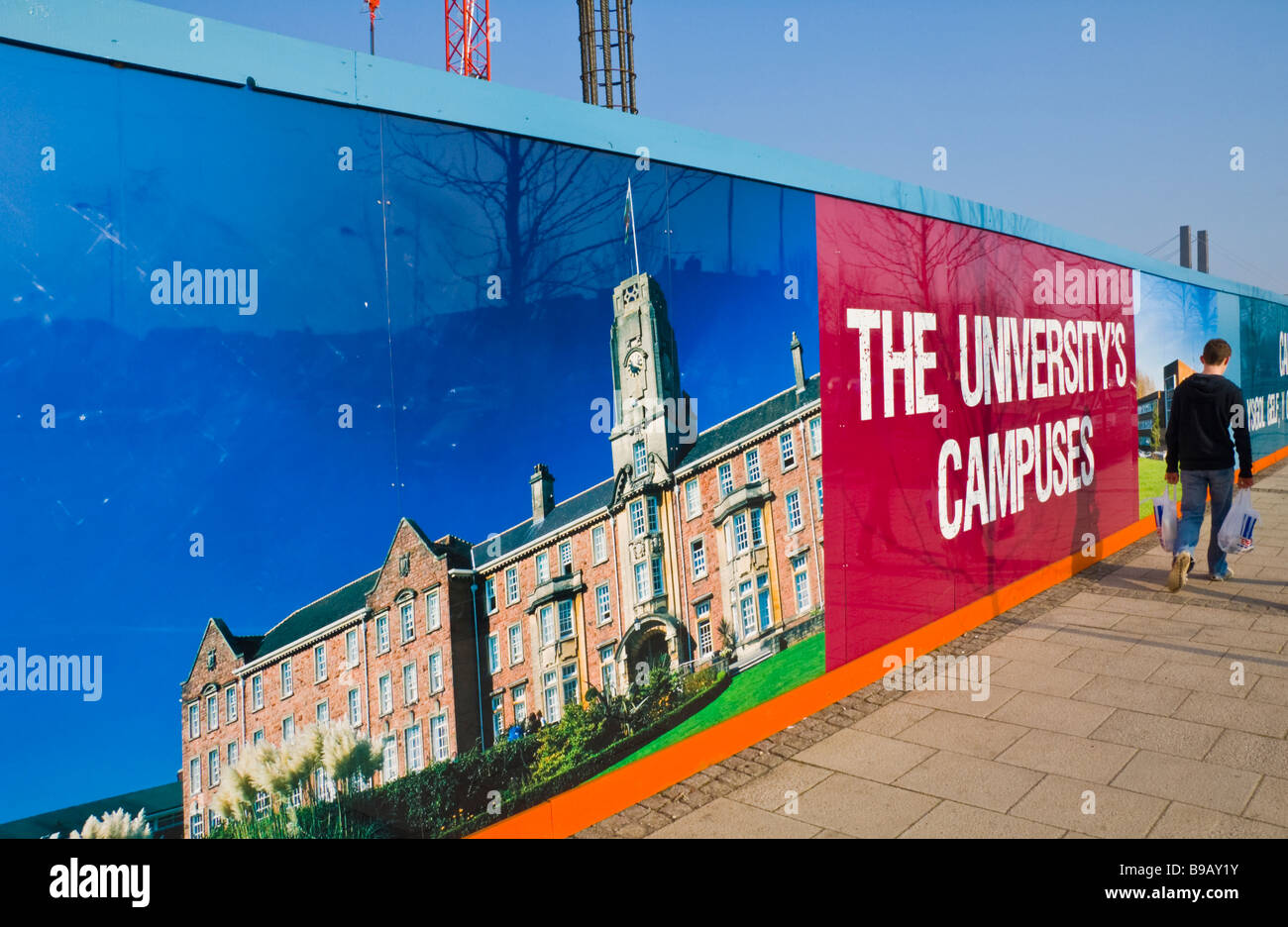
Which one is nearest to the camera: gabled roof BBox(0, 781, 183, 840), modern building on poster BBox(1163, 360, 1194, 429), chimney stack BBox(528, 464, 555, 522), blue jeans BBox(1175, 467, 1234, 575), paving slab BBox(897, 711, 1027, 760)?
A: gabled roof BBox(0, 781, 183, 840)

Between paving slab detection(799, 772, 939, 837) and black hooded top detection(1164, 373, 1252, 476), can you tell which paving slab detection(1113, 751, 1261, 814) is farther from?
black hooded top detection(1164, 373, 1252, 476)

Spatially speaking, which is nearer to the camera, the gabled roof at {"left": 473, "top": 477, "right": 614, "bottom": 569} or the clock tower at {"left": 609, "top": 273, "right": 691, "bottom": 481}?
the gabled roof at {"left": 473, "top": 477, "right": 614, "bottom": 569}

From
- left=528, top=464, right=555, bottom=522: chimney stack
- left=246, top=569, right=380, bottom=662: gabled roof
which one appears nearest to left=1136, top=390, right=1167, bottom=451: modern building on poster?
left=528, top=464, right=555, bottom=522: chimney stack

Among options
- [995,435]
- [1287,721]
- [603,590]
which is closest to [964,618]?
[995,435]

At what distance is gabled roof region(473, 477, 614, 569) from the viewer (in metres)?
3.43

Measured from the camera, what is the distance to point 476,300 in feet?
11.1

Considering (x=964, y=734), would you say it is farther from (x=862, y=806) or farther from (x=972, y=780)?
(x=862, y=806)

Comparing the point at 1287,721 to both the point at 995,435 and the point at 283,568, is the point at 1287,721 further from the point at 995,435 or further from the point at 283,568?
the point at 283,568

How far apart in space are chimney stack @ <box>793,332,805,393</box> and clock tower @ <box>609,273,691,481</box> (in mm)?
979

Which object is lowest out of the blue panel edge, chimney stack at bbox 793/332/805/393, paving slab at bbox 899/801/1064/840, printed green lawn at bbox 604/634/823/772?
paving slab at bbox 899/801/1064/840

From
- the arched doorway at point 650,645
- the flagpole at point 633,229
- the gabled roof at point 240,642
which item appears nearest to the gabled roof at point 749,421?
the arched doorway at point 650,645

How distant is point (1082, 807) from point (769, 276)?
2.96 m

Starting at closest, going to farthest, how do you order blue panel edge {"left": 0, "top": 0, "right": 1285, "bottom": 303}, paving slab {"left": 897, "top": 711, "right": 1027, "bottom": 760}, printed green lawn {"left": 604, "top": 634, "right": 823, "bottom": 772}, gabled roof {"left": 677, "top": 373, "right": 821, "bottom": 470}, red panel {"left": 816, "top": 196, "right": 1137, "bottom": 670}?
blue panel edge {"left": 0, "top": 0, "right": 1285, "bottom": 303} → printed green lawn {"left": 604, "top": 634, "right": 823, "bottom": 772} → gabled roof {"left": 677, "top": 373, "right": 821, "bottom": 470} → paving slab {"left": 897, "top": 711, "right": 1027, "bottom": 760} → red panel {"left": 816, "top": 196, "right": 1137, "bottom": 670}

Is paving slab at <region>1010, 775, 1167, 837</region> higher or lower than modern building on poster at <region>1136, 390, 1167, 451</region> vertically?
lower
